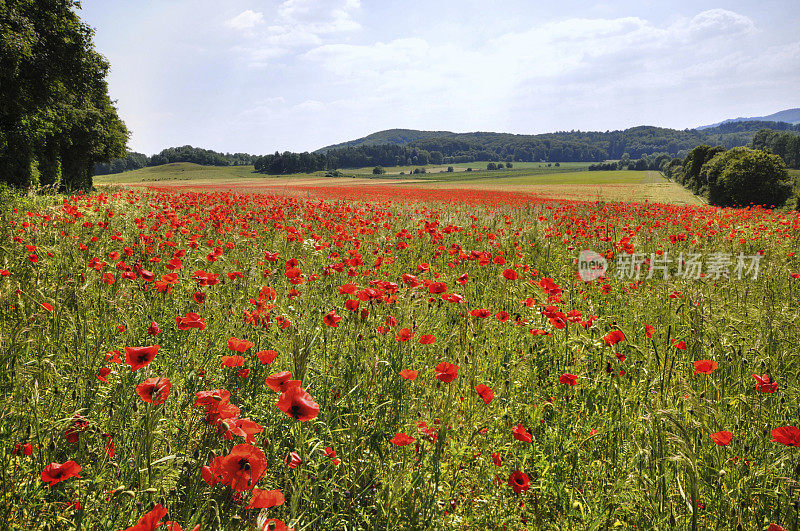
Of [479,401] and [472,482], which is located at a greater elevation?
[479,401]

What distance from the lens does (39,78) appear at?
13898 mm

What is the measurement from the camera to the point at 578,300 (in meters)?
4.98

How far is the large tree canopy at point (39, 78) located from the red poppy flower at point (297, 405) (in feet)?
37.8

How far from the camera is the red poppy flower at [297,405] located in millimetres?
1200

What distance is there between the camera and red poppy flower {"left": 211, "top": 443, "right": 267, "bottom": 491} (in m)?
1.13

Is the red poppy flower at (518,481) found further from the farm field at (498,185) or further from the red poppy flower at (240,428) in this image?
the farm field at (498,185)

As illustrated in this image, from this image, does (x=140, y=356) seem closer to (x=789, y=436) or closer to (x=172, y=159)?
(x=789, y=436)

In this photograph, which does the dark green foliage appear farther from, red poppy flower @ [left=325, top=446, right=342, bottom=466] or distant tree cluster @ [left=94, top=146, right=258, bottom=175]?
distant tree cluster @ [left=94, top=146, right=258, bottom=175]

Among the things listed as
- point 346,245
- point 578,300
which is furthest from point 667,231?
point 346,245

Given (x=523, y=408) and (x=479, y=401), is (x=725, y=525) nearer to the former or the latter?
(x=523, y=408)

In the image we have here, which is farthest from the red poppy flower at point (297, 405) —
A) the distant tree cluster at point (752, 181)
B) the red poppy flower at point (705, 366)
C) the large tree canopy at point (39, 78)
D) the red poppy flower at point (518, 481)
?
the distant tree cluster at point (752, 181)

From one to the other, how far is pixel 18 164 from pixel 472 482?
2535 centimetres

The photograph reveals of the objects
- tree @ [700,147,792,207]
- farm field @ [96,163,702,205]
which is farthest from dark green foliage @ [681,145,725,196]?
tree @ [700,147,792,207]

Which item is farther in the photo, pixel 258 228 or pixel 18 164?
pixel 18 164
